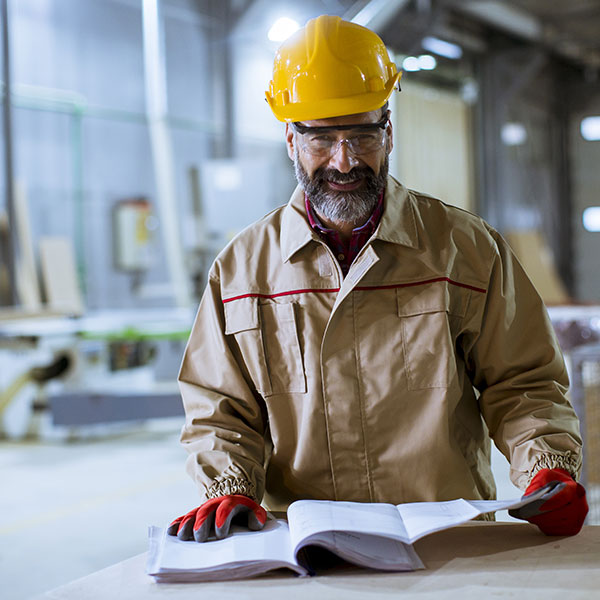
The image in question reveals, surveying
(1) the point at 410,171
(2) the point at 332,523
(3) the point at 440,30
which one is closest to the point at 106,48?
(1) the point at 410,171

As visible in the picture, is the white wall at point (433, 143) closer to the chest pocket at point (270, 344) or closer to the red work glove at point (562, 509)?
the chest pocket at point (270, 344)

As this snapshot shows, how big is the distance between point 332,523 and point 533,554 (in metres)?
0.36

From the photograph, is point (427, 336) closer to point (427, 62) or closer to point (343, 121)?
point (343, 121)

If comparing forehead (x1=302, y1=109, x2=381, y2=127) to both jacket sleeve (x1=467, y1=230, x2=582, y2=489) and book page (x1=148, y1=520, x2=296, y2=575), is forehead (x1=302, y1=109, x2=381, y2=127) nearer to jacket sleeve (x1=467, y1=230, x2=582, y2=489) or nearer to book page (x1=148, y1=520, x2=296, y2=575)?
jacket sleeve (x1=467, y1=230, x2=582, y2=489)

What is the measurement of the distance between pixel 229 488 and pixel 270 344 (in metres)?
0.33

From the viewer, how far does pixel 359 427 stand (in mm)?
1720

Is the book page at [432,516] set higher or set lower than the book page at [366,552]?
higher

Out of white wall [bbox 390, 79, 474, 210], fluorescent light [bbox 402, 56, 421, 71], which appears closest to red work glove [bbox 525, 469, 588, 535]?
fluorescent light [bbox 402, 56, 421, 71]

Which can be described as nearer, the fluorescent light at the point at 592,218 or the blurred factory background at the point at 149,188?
the blurred factory background at the point at 149,188

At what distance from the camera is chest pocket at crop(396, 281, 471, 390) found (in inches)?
67.6

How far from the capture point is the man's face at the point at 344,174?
1.74m

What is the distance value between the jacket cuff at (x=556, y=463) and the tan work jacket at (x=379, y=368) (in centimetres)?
5

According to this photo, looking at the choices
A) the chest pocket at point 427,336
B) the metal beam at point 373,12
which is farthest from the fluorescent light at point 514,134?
the chest pocket at point 427,336

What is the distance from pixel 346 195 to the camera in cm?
176
